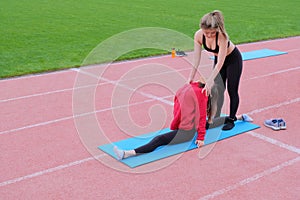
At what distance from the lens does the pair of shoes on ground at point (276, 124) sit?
224 inches

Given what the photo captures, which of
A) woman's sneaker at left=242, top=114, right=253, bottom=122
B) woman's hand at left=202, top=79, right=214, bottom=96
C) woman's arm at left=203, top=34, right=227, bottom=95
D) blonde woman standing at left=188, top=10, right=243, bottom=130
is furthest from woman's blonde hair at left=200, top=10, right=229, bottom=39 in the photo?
woman's sneaker at left=242, top=114, right=253, bottom=122

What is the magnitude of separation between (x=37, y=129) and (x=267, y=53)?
734cm

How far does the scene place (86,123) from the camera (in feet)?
19.3

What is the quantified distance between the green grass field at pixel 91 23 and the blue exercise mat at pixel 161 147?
4.31 meters

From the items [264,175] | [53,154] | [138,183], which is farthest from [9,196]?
[264,175]

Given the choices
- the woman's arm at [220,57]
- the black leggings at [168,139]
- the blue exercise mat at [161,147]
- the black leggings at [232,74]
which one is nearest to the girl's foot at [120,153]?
→ the blue exercise mat at [161,147]

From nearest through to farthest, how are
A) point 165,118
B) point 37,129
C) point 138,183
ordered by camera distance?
point 138,183, point 37,129, point 165,118

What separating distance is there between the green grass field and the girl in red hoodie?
4724 mm

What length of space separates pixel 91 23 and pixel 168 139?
11766mm

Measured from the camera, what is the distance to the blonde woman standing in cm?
467

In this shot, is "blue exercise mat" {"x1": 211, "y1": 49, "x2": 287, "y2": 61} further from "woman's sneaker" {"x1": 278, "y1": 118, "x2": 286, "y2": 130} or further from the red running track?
"woman's sneaker" {"x1": 278, "y1": 118, "x2": 286, "y2": 130}

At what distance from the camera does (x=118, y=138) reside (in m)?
5.38

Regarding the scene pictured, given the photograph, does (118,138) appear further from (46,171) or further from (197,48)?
(197,48)

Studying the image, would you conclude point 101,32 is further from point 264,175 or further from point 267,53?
point 264,175
